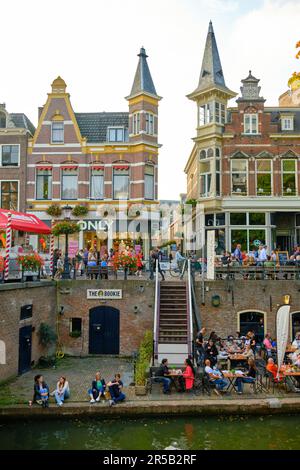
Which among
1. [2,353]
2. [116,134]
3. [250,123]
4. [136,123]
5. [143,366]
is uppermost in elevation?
[136,123]

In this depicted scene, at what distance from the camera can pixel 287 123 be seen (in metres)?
27.8

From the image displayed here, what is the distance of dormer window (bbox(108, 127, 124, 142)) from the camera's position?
1111 inches

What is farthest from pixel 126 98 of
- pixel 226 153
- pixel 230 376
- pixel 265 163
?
pixel 230 376

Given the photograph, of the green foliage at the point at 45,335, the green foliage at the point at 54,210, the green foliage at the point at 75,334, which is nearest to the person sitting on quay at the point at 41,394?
the green foliage at the point at 45,335

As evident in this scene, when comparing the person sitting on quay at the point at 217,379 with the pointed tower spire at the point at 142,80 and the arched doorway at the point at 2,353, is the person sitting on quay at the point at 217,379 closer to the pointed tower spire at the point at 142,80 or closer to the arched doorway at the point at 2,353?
the arched doorway at the point at 2,353

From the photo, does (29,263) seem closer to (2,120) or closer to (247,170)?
(2,120)

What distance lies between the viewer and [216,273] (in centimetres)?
1975

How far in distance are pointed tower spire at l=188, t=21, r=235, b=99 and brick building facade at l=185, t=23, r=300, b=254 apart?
1.37 feet

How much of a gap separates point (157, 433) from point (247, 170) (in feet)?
62.8

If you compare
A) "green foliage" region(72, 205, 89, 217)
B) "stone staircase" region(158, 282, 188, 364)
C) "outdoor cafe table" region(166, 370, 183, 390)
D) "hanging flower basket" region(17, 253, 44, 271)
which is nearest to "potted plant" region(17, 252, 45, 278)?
"hanging flower basket" region(17, 253, 44, 271)

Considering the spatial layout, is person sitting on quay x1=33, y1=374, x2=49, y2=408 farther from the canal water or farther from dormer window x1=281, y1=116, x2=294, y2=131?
dormer window x1=281, y1=116, x2=294, y2=131

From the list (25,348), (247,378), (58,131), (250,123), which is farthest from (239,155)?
(25,348)
